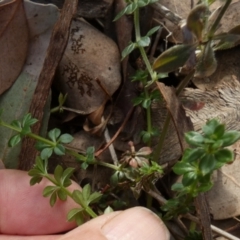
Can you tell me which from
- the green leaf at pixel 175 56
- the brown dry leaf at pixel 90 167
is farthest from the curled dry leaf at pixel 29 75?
the green leaf at pixel 175 56

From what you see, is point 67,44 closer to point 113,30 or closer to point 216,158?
point 113,30

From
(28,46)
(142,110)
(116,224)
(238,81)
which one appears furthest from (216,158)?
(28,46)

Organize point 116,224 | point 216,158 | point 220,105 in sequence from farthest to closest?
point 220,105 → point 116,224 → point 216,158

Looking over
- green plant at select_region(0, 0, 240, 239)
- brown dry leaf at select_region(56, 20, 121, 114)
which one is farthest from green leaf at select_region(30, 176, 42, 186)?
brown dry leaf at select_region(56, 20, 121, 114)

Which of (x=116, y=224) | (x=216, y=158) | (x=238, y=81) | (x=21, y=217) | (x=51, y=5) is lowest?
(x=21, y=217)

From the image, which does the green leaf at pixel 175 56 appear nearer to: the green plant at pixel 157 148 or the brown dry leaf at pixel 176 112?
the green plant at pixel 157 148

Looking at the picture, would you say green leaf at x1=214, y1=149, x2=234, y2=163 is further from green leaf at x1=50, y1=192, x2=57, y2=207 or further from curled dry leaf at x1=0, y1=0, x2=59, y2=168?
curled dry leaf at x1=0, y1=0, x2=59, y2=168
